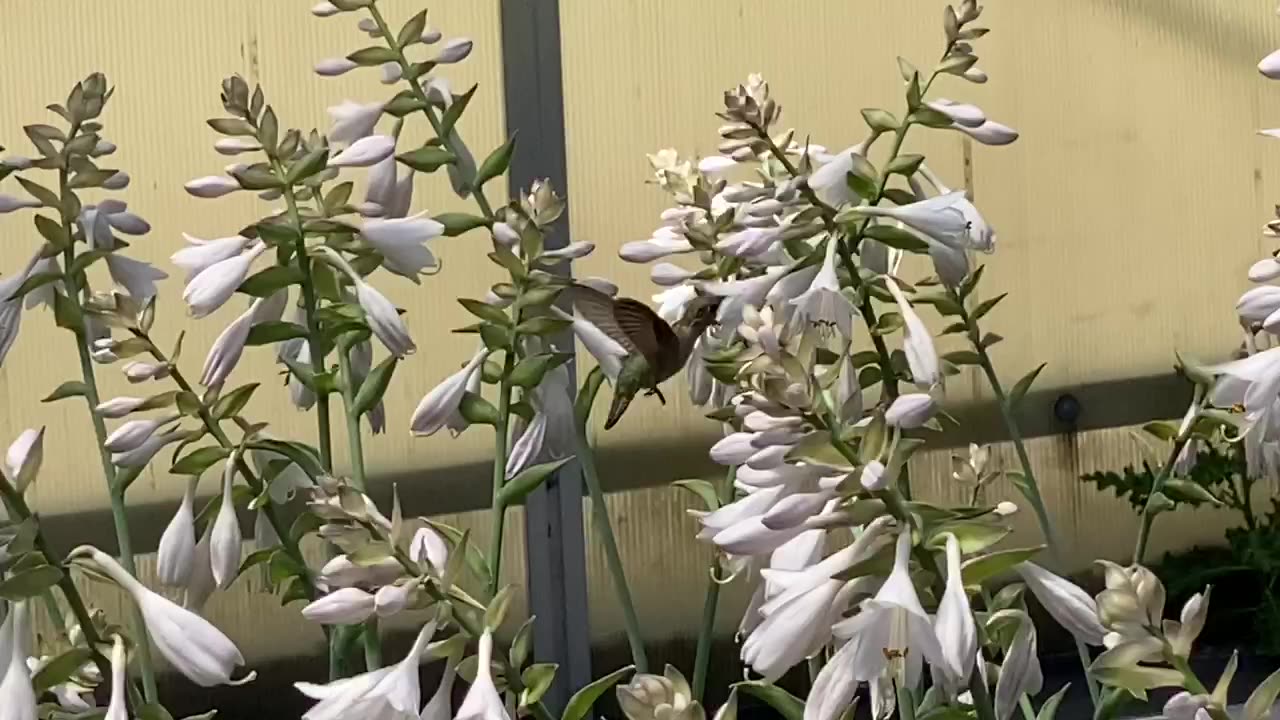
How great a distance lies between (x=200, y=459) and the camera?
323mm

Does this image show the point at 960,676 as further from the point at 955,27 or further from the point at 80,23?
the point at 80,23

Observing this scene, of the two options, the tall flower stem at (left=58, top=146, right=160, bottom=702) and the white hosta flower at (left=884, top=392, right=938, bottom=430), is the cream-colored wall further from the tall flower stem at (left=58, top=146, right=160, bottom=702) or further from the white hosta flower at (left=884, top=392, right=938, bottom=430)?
the white hosta flower at (left=884, top=392, right=938, bottom=430)

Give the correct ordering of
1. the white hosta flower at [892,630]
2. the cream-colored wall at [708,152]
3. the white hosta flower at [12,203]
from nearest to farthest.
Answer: the white hosta flower at [892,630] < the white hosta flower at [12,203] < the cream-colored wall at [708,152]

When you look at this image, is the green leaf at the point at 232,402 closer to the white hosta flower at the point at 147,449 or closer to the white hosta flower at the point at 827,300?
the white hosta flower at the point at 147,449

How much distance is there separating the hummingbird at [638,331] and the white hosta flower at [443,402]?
3 centimetres

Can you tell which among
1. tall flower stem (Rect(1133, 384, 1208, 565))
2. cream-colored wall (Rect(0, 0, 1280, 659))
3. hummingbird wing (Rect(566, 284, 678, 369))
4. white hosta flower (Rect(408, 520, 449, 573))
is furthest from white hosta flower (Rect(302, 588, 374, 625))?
cream-colored wall (Rect(0, 0, 1280, 659))

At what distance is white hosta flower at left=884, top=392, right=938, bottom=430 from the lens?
0.28 metres

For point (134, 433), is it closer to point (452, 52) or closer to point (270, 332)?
point (270, 332)

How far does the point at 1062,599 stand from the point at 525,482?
0.15 meters

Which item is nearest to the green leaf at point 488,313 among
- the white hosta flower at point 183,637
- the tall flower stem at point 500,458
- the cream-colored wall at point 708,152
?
the tall flower stem at point 500,458

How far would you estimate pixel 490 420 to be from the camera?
1.15 feet

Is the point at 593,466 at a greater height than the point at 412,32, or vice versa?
the point at 412,32

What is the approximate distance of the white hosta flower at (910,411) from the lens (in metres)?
0.28

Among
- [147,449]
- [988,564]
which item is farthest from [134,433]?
[988,564]
